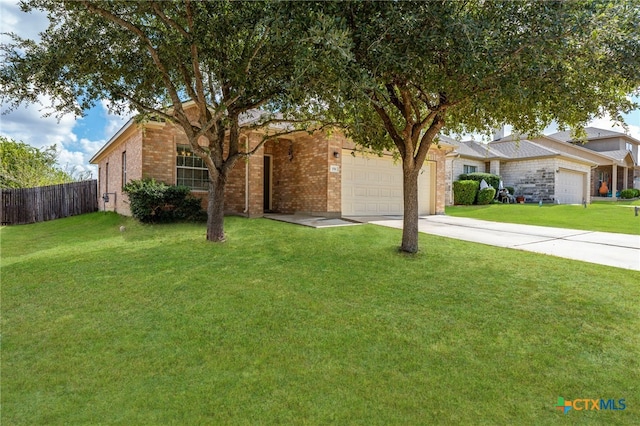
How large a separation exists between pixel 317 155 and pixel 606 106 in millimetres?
8201

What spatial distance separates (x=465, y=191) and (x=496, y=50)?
16502mm

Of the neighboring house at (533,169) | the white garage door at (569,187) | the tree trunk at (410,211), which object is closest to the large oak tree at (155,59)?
the tree trunk at (410,211)

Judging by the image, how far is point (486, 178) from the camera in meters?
21.4

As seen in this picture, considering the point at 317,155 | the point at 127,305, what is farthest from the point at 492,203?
the point at 127,305

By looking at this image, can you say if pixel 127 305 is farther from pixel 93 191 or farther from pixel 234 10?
pixel 93 191

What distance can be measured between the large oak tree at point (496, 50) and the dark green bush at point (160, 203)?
660 centimetres

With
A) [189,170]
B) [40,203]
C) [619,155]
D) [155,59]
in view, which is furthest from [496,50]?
[619,155]

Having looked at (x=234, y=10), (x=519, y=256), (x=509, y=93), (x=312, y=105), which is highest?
(x=234, y=10)

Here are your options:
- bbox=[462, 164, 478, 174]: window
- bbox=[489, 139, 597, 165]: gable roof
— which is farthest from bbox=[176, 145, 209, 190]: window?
bbox=[489, 139, 597, 165]: gable roof

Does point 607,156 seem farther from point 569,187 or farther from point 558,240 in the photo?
point 558,240

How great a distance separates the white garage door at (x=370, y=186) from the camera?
12695mm

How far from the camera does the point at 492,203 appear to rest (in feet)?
68.8

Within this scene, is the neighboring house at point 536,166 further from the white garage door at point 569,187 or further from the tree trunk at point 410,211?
the tree trunk at point 410,211

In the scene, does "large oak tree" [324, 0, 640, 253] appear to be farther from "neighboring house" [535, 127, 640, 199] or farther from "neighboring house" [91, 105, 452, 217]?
"neighboring house" [535, 127, 640, 199]
